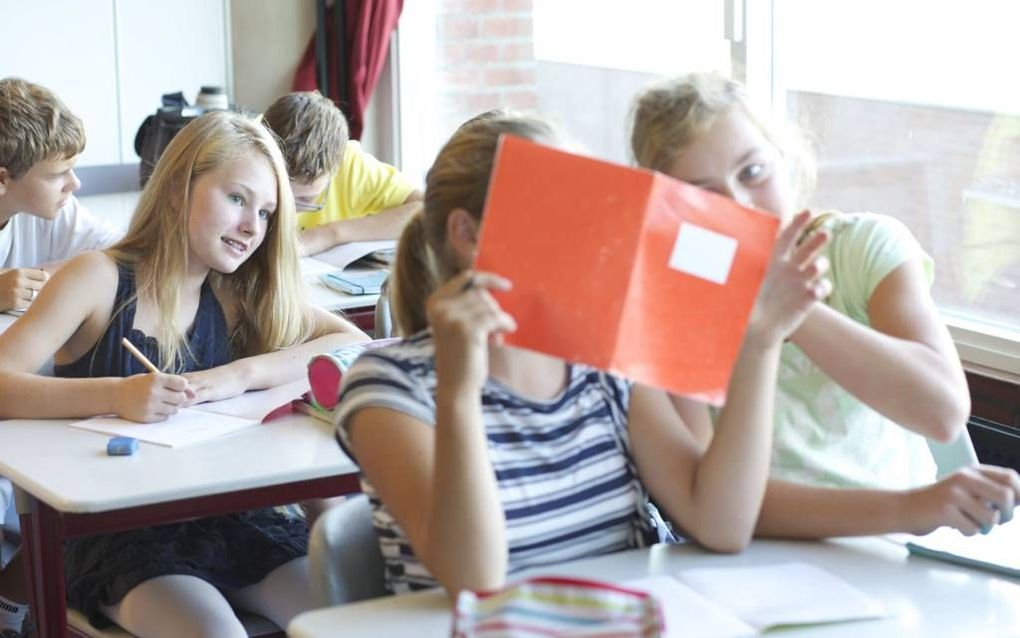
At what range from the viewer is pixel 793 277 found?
1.41 meters

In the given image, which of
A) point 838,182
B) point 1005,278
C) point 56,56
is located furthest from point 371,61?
point 1005,278

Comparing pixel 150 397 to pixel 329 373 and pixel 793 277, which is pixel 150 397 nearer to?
pixel 329 373

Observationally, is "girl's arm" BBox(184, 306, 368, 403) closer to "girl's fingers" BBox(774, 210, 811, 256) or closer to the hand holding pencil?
the hand holding pencil

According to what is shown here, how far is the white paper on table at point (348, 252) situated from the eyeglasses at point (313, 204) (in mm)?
131

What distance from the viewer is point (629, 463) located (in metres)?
1.66

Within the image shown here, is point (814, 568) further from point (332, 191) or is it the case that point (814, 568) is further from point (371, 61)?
point (371, 61)

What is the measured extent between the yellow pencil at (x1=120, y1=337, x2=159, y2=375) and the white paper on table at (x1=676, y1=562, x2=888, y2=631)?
1.18 metres

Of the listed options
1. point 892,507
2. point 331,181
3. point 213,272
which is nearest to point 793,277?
point 892,507

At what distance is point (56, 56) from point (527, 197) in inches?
169

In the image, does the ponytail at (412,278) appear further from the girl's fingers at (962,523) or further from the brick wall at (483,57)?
the brick wall at (483,57)

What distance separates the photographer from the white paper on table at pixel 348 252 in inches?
151

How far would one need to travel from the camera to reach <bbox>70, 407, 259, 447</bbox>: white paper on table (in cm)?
222

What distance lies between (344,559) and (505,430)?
236 mm

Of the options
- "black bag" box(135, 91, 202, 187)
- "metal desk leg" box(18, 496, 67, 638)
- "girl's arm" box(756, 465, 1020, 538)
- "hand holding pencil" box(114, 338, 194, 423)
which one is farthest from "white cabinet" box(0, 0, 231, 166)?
"girl's arm" box(756, 465, 1020, 538)
